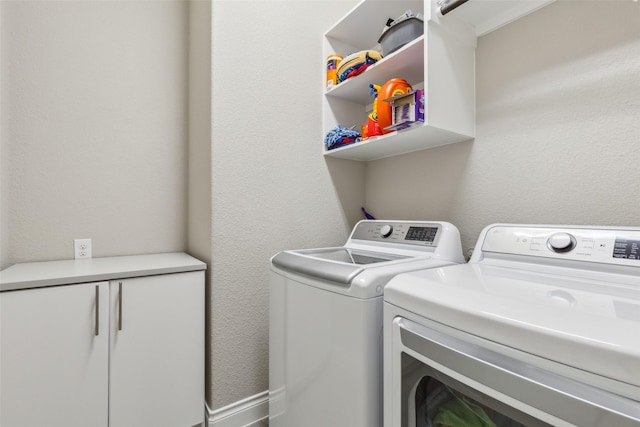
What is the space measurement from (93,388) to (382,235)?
1345 mm

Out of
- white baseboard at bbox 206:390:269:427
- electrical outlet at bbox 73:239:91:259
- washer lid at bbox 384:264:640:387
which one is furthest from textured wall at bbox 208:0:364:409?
washer lid at bbox 384:264:640:387

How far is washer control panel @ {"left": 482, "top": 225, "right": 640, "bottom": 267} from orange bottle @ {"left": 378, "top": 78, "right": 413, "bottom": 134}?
2.17 ft

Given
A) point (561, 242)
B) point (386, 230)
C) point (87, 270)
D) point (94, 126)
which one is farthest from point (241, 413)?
point (94, 126)

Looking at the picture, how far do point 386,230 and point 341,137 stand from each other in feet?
1.85

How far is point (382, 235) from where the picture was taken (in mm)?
1470

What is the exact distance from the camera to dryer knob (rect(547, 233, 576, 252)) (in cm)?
91

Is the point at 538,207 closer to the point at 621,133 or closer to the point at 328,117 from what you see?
the point at 621,133

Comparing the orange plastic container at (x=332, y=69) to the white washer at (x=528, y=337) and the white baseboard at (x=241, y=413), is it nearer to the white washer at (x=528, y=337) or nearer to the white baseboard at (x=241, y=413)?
the white washer at (x=528, y=337)

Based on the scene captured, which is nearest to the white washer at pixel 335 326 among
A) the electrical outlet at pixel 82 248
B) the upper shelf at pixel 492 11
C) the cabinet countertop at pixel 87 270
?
the cabinet countertop at pixel 87 270

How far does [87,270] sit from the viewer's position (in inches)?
46.9

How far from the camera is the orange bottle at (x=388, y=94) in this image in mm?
1339

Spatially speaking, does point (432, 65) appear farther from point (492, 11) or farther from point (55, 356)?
point (55, 356)

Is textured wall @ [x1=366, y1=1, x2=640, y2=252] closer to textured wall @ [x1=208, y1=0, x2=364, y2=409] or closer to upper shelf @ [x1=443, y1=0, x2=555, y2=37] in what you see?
upper shelf @ [x1=443, y1=0, x2=555, y2=37]

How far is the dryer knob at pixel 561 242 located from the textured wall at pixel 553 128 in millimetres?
186
